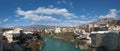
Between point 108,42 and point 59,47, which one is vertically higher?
point 108,42

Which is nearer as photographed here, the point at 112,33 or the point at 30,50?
the point at 30,50

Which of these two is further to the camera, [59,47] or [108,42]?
[59,47]

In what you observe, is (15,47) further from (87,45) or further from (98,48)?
(87,45)

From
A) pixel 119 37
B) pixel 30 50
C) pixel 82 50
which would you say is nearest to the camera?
pixel 30 50

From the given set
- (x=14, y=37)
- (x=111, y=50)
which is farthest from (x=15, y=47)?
(x=111, y=50)

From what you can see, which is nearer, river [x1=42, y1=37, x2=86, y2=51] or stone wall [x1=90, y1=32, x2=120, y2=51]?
stone wall [x1=90, y1=32, x2=120, y2=51]

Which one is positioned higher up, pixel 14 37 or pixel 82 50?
pixel 14 37

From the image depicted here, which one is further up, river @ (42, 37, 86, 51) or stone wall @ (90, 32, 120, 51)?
stone wall @ (90, 32, 120, 51)

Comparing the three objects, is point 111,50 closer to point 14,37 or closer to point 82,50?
point 82,50

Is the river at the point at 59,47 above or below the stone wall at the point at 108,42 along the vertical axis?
below

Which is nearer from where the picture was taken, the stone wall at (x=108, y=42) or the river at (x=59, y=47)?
the stone wall at (x=108, y=42)

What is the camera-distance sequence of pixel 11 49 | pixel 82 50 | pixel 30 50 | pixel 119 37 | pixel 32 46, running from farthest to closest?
pixel 82 50 → pixel 119 37 → pixel 32 46 → pixel 30 50 → pixel 11 49
